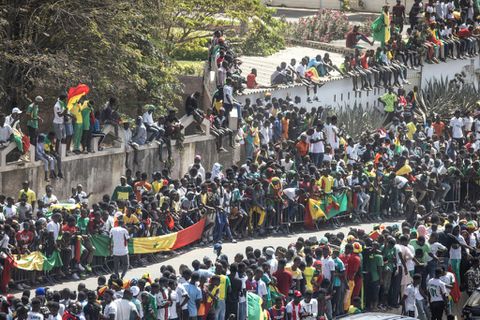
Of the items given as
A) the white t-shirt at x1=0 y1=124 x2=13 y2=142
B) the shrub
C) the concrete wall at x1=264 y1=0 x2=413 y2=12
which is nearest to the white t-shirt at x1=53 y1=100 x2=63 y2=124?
the white t-shirt at x1=0 y1=124 x2=13 y2=142

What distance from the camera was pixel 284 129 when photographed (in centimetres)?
4091

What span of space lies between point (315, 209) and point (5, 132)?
7.03m

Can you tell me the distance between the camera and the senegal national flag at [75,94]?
35.3m

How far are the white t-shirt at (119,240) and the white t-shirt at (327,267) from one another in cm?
366

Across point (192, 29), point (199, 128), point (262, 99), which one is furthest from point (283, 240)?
point (192, 29)

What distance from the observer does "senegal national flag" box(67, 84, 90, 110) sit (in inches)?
1389

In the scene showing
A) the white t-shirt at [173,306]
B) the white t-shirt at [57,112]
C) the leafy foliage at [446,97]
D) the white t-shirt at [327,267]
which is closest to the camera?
the white t-shirt at [173,306]

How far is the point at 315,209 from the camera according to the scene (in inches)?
1460

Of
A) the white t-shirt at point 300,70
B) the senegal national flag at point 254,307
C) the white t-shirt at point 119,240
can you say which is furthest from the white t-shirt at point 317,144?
the senegal national flag at point 254,307

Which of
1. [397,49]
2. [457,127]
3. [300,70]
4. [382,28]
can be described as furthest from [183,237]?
[397,49]

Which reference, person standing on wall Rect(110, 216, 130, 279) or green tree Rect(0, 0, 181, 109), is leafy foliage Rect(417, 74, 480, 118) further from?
person standing on wall Rect(110, 216, 130, 279)

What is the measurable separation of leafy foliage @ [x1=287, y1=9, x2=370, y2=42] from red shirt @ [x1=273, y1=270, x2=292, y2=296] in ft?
77.9

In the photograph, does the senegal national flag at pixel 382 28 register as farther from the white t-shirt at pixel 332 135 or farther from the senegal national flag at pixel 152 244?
the senegal national flag at pixel 152 244

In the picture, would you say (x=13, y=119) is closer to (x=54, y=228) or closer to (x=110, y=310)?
(x=54, y=228)
